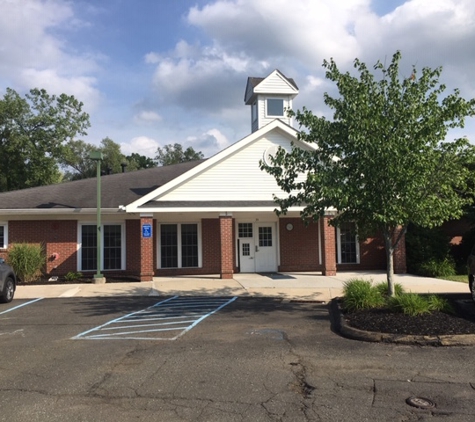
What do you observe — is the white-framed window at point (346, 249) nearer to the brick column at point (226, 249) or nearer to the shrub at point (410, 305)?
the brick column at point (226, 249)

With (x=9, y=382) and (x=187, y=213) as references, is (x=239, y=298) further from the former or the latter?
(x=9, y=382)

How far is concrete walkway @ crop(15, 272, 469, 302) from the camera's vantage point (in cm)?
1410

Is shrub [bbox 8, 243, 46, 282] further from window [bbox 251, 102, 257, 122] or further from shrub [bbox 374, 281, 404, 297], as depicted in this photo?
shrub [bbox 374, 281, 404, 297]

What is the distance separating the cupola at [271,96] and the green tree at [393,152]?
12.2 m

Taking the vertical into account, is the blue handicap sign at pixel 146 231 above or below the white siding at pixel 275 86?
below

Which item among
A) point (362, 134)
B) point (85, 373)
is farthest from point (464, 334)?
point (85, 373)

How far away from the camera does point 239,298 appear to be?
43.9 ft

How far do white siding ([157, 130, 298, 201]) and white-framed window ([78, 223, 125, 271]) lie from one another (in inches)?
115

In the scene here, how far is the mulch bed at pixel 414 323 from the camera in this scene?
7.79 metres

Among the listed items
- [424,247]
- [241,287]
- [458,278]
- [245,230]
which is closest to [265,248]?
[245,230]

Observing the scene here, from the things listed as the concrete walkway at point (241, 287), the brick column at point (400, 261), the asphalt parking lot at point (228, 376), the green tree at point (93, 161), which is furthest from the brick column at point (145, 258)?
the green tree at point (93, 161)

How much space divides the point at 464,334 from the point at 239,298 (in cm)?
688

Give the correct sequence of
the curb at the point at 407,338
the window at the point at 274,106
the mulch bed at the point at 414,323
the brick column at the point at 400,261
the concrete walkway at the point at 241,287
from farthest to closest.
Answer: the window at the point at 274,106 < the brick column at the point at 400,261 < the concrete walkway at the point at 241,287 < the mulch bed at the point at 414,323 < the curb at the point at 407,338

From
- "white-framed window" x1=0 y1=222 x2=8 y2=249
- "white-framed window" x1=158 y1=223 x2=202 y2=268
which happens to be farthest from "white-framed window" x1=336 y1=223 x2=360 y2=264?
"white-framed window" x1=0 y1=222 x2=8 y2=249
